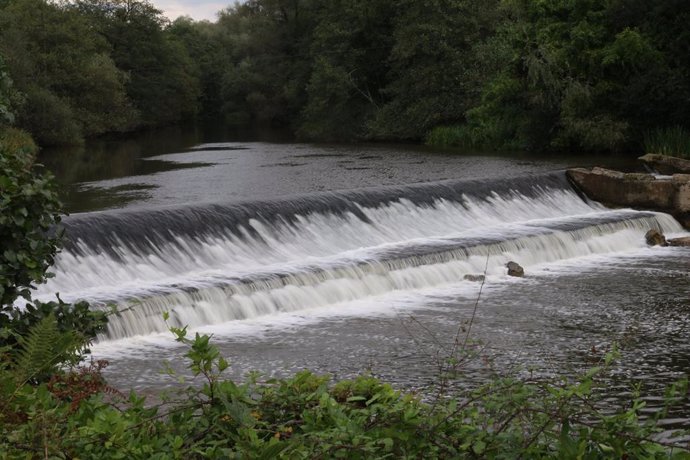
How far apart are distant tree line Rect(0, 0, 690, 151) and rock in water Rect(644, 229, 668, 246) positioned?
42.0 feet

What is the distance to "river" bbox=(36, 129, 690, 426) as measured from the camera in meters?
10.7

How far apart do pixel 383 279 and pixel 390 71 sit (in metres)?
33.9

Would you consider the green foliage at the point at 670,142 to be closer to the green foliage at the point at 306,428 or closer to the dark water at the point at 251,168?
the dark water at the point at 251,168

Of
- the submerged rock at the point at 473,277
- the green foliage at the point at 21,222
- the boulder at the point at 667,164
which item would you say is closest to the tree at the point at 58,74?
the boulder at the point at 667,164

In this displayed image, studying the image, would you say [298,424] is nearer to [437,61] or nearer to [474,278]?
[474,278]

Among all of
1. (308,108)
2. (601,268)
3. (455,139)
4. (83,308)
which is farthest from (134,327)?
(308,108)

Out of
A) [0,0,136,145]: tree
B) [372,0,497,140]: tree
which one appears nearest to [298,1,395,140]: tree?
[372,0,497,140]: tree

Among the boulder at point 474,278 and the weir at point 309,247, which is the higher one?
the weir at point 309,247

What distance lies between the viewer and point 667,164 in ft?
82.8

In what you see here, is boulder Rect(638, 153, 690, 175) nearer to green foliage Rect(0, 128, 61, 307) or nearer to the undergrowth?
green foliage Rect(0, 128, 61, 307)

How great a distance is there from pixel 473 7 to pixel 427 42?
271 cm

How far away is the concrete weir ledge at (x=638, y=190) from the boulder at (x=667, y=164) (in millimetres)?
2458

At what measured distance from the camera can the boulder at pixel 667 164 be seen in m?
24.6

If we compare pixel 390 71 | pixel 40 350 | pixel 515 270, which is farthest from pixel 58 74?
pixel 40 350
